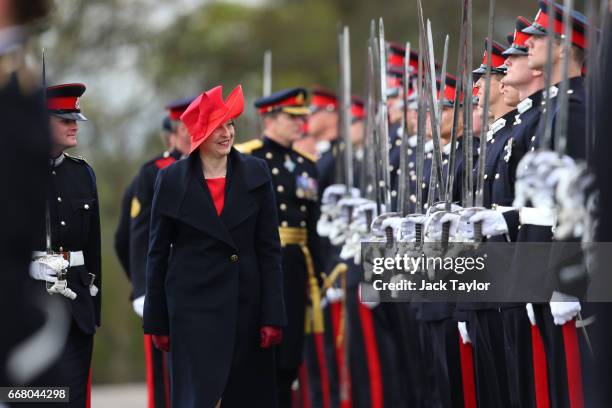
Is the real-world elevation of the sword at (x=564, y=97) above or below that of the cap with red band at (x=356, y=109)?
below

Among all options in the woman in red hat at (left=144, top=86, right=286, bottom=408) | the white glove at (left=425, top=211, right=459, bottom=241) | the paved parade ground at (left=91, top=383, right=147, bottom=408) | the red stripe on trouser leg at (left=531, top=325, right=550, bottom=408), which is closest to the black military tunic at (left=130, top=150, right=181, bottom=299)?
the woman in red hat at (left=144, top=86, right=286, bottom=408)

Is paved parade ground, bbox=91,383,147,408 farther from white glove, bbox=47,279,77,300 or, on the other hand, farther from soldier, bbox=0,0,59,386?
soldier, bbox=0,0,59,386

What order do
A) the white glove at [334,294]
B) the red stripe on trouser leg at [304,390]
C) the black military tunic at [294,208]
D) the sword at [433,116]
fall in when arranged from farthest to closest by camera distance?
1. the red stripe on trouser leg at [304,390]
2. the white glove at [334,294]
3. the black military tunic at [294,208]
4. the sword at [433,116]

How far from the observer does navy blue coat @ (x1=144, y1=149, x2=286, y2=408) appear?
700 centimetres

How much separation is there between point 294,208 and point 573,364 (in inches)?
143

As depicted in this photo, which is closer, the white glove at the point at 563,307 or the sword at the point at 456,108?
the white glove at the point at 563,307

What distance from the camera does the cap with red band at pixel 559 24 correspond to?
19.8ft

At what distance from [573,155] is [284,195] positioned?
386cm

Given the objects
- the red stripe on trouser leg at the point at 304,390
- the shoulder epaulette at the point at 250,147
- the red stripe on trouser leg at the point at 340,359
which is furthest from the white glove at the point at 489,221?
the red stripe on trouser leg at the point at 304,390

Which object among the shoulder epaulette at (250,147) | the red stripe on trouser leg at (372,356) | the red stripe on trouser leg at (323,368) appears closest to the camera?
the shoulder epaulette at (250,147)

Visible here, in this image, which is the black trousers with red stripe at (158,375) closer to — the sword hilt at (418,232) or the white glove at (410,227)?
the white glove at (410,227)

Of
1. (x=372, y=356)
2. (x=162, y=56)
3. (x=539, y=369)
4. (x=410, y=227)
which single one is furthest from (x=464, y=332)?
Answer: (x=162, y=56)

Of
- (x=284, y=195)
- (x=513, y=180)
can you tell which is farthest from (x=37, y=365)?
(x=284, y=195)

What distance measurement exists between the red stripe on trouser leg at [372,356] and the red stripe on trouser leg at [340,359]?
51 cm
